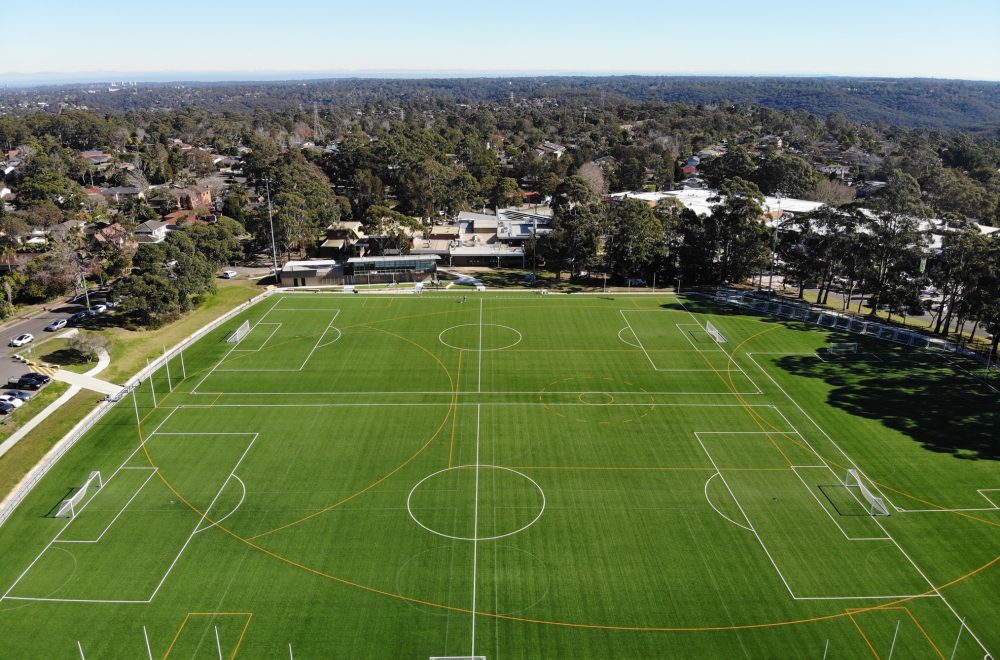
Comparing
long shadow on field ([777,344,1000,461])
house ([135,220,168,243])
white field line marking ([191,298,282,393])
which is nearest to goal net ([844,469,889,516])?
long shadow on field ([777,344,1000,461])

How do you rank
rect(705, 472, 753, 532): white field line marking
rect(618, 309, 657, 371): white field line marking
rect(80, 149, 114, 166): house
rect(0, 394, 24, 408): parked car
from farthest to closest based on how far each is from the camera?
rect(80, 149, 114, 166): house < rect(618, 309, 657, 371): white field line marking < rect(0, 394, 24, 408): parked car < rect(705, 472, 753, 532): white field line marking

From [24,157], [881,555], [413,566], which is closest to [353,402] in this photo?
[413,566]

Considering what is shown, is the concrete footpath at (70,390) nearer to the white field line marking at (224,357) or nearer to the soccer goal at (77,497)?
the white field line marking at (224,357)

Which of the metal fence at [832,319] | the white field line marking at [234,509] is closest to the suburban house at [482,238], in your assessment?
the metal fence at [832,319]

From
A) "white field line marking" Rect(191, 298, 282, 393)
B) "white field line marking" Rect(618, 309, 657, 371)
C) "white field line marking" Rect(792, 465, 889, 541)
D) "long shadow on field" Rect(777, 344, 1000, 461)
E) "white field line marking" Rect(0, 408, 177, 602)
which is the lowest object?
"white field line marking" Rect(0, 408, 177, 602)

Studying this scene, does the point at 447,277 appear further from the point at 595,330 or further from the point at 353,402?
the point at 353,402

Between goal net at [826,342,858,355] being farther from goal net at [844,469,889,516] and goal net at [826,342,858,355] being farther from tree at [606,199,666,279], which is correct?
tree at [606,199,666,279]
